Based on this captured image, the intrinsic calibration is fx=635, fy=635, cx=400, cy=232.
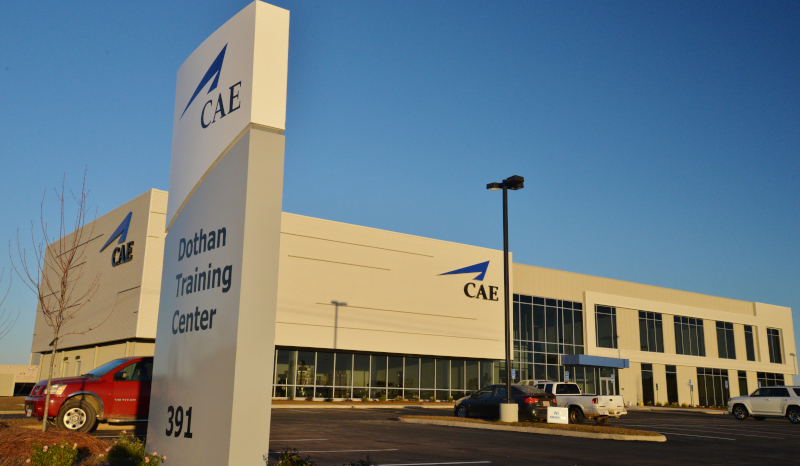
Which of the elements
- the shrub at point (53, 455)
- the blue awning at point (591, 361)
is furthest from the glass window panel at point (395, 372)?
the shrub at point (53, 455)

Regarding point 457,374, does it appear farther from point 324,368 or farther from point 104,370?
point 104,370

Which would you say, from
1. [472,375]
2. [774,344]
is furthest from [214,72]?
[774,344]

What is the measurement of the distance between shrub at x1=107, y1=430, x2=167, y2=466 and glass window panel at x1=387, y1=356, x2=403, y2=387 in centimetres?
3588

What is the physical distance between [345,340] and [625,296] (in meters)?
27.6

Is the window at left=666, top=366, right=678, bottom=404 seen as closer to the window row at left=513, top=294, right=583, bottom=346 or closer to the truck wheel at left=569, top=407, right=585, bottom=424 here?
the window row at left=513, top=294, right=583, bottom=346

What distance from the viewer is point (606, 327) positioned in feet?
177

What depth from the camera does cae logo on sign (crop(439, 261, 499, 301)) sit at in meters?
47.1

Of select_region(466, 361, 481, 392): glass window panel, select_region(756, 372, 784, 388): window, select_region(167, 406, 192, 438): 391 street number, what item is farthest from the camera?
select_region(756, 372, 784, 388): window

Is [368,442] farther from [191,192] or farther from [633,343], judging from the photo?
[633,343]

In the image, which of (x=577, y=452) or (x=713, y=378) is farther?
(x=713, y=378)

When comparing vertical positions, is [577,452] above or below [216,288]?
below

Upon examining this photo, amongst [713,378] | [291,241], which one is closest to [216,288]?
[291,241]

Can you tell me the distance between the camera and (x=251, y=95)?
6953mm

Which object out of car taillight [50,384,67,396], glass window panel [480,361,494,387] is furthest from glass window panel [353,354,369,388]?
car taillight [50,384,67,396]
